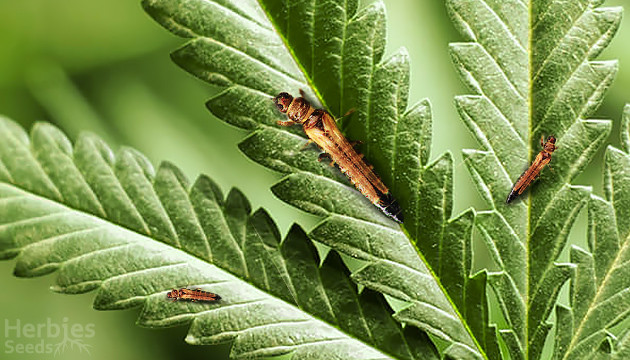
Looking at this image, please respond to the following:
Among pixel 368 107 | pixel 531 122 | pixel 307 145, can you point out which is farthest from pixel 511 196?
pixel 307 145

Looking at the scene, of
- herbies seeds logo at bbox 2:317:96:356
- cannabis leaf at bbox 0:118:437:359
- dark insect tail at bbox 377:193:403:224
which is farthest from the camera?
herbies seeds logo at bbox 2:317:96:356

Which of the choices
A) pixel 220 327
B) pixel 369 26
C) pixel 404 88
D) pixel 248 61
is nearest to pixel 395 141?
pixel 404 88

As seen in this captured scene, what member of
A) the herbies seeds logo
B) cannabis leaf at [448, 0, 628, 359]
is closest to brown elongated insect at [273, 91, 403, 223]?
cannabis leaf at [448, 0, 628, 359]

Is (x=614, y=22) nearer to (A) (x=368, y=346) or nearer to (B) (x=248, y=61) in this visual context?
(B) (x=248, y=61)

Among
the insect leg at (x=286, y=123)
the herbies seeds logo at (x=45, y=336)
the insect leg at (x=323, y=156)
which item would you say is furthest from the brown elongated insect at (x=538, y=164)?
the herbies seeds logo at (x=45, y=336)

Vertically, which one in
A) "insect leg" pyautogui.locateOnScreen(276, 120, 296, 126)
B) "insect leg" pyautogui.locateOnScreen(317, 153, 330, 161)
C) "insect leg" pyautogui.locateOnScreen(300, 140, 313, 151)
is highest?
"insect leg" pyautogui.locateOnScreen(276, 120, 296, 126)

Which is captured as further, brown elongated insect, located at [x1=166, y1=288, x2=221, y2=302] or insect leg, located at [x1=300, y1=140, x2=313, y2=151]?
brown elongated insect, located at [x1=166, y1=288, x2=221, y2=302]

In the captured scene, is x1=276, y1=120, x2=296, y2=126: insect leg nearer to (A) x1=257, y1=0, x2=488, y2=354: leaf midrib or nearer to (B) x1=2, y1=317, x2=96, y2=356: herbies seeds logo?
(A) x1=257, y1=0, x2=488, y2=354: leaf midrib

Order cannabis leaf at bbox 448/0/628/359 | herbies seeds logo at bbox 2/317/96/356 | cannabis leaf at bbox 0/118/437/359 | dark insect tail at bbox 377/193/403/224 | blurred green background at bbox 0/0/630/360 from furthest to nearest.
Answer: blurred green background at bbox 0/0/630/360
herbies seeds logo at bbox 2/317/96/356
cannabis leaf at bbox 0/118/437/359
dark insect tail at bbox 377/193/403/224
cannabis leaf at bbox 448/0/628/359

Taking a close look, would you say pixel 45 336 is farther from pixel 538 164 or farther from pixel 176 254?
pixel 538 164
